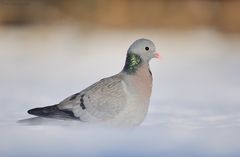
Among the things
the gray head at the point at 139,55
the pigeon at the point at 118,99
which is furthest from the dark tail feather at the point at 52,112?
the gray head at the point at 139,55

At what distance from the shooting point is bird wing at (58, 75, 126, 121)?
121 cm

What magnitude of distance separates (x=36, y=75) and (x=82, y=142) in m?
0.19

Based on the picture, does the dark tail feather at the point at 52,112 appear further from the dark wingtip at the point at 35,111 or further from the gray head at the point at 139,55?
the gray head at the point at 139,55

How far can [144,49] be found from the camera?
4.06 ft

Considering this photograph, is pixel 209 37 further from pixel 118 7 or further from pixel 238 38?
pixel 118 7

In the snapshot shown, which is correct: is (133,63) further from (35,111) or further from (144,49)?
(35,111)

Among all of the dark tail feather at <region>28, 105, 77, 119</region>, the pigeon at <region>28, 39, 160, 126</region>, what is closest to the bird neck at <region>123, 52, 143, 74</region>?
the pigeon at <region>28, 39, 160, 126</region>

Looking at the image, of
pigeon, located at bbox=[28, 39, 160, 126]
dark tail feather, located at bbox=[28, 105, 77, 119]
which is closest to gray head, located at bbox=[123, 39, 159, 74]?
pigeon, located at bbox=[28, 39, 160, 126]

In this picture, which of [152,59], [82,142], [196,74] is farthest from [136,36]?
[82,142]

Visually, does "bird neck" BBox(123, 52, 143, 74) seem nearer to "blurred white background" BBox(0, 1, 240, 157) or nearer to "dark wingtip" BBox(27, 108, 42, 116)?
"blurred white background" BBox(0, 1, 240, 157)

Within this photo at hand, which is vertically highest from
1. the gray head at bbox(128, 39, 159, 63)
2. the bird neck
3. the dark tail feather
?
the gray head at bbox(128, 39, 159, 63)

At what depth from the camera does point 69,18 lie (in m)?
1.27

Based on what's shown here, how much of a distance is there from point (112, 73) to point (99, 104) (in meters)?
0.08

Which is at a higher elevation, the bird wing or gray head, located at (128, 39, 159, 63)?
gray head, located at (128, 39, 159, 63)
